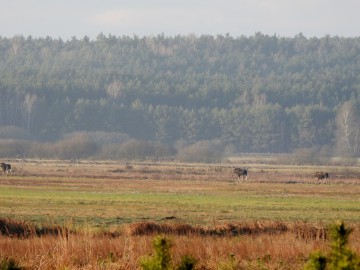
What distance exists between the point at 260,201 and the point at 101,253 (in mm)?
28207

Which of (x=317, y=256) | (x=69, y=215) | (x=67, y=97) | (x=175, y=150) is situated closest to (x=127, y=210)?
(x=69, y=215)

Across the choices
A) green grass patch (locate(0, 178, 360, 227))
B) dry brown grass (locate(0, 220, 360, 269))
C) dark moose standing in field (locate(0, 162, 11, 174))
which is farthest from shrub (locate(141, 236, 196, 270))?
dark moose standing in field (locate(0, 162, 11, 174))

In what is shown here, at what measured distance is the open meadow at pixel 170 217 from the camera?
66.7ft

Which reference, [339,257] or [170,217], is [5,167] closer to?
[170,217]

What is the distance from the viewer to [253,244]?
22438 millimetres

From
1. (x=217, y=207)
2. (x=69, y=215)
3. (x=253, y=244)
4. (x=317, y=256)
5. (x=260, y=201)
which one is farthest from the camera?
(x=260, y=201)

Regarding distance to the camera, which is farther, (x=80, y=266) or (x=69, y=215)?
(x=69, y=215)

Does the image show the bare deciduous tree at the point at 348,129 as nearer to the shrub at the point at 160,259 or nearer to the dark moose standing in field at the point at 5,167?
the dark moose standing in field at the point at 5,167

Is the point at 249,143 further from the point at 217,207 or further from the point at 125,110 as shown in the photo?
the point at 217,207

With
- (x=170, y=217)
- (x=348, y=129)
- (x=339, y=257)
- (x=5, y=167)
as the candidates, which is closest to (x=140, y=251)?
(x=339, y=257)

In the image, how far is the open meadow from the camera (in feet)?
66.7

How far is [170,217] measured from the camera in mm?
36656

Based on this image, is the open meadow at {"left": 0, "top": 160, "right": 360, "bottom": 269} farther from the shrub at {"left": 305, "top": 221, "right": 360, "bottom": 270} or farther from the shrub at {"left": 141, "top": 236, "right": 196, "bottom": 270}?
the shrub at {"left": 305, "top": 221, "right": 360, "bottom": 270}

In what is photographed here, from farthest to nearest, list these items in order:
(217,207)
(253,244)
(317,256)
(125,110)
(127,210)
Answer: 1. (125,110)
2. (217,207)
3. (127,210)
4. (253,244)
5. (317,256)
